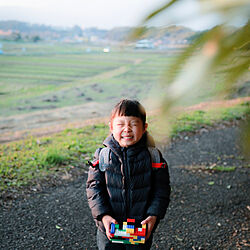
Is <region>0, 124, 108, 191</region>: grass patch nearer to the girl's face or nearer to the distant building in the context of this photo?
the girl's face

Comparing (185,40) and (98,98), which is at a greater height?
(185,40)

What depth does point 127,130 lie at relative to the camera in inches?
66.6

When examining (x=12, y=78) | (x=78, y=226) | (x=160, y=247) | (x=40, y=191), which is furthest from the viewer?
(x=12, y=78)

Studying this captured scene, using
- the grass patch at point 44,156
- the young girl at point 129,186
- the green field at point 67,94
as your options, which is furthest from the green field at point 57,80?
the young girl at point 129,186

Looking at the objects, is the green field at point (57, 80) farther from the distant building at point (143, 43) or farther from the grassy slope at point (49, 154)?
the distant building at point (143, 43)

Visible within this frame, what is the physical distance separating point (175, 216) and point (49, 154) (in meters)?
1.86

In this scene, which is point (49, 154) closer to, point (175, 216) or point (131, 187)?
point (175, 216)

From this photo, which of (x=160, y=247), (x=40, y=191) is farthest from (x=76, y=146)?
(x=160, y=247)

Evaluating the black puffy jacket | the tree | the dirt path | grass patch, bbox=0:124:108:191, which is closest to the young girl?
the black puffy jacket

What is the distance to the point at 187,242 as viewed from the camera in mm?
2848

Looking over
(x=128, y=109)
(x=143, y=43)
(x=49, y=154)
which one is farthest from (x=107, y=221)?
(x=49, y=154)

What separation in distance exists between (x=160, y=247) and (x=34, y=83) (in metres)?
10.7

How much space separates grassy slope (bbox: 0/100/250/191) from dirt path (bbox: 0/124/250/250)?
1.16 feet

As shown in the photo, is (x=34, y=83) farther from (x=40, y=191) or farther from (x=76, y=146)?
(x=40, y=191)
